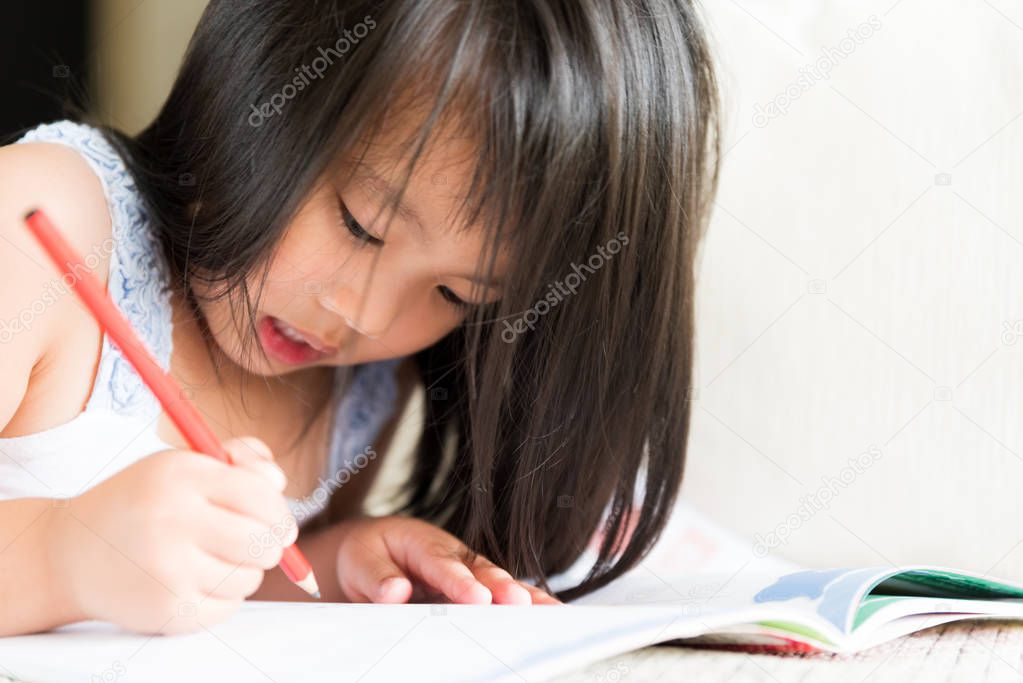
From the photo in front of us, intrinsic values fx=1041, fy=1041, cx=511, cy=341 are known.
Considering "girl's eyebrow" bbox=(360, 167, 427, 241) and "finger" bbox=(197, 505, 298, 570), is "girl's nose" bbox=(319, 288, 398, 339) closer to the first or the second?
"girl's eyebrow" bbox=(360, 167, 427, 241)

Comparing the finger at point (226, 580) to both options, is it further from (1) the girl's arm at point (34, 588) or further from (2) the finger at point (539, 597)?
(2) the finger at point (539, 597)

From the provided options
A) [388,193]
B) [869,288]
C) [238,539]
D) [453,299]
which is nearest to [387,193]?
[388,193]

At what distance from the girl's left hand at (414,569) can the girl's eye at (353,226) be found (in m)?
0.20

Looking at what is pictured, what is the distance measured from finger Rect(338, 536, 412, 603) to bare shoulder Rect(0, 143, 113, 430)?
23 centimetres

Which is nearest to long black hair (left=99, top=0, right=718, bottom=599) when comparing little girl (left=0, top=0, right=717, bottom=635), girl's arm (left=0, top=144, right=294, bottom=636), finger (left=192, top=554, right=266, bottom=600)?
little girl (left=0, top=0, right=717, bottom=635)

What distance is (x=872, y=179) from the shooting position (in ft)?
2.53

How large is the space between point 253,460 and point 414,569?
24cm

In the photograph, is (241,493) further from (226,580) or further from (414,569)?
(414,569)

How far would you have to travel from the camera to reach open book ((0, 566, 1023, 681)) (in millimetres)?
397

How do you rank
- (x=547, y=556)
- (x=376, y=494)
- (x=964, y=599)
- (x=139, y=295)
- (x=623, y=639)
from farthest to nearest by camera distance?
1. (x=376, y=494)
2. (x=547, y=556)
3. (x=139, y=295)
4. (x=964, y=599)
5. (x=623, y=639)

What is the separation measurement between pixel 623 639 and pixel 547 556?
0.35 metres

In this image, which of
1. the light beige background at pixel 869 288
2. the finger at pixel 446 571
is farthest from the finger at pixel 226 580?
the light beige background at pixel 869 288

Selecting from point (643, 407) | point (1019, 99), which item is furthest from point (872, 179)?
point (643, 407)

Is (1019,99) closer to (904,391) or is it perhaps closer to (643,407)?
(904,391)
